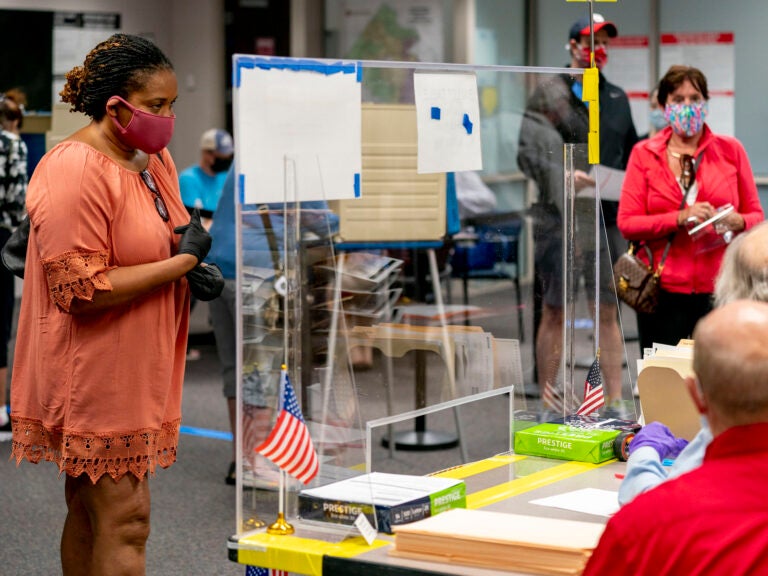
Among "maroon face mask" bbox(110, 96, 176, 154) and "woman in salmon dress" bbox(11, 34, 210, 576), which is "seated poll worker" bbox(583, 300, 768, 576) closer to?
"woman in salmon dress" bbox(11, 34, 210, 576)

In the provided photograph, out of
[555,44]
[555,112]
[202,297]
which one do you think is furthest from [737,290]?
[555,44]

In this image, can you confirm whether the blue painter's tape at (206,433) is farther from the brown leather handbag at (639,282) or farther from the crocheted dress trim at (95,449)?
the crocheted dress trim at (95,449)

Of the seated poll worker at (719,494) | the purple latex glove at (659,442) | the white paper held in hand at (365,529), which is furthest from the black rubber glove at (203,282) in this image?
the seated poll worker at (719,494)

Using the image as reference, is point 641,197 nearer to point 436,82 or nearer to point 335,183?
point 436,82

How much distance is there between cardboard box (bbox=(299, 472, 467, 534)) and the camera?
6.81ft

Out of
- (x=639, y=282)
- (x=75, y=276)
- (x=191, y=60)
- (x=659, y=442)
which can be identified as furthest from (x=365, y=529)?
(x=191, y=60)

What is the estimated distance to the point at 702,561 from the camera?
1.48 metres

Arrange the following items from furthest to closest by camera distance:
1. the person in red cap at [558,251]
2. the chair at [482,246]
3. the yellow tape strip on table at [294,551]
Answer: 1. the chair at [482,246]
2. the person in red cap at [558,251]
3. the yellow tape strip on table at [294,551]

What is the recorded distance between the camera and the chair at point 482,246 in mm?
5078

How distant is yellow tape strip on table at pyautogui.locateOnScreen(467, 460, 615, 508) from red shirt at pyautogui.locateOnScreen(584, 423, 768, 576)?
0.75 meters

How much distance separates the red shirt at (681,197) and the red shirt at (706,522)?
106 inches

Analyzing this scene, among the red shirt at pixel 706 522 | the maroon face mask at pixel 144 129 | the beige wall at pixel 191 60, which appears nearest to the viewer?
the red shirt at pixel 706 522

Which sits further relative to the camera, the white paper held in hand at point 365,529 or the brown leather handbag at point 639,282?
the brown leather handbag at point 639,282

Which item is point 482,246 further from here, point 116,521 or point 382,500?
point 382,500
